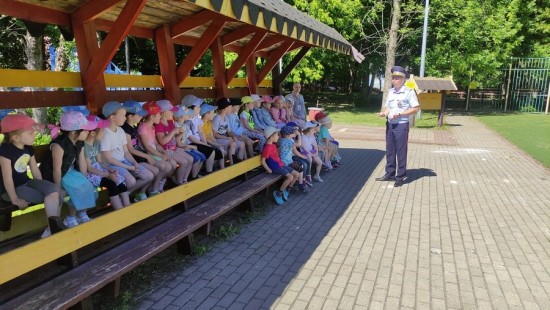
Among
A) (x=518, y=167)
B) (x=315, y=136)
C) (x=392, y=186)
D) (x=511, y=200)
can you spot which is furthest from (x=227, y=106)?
(x=518, y=167)

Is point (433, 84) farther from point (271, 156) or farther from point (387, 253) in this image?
point (387, 253)

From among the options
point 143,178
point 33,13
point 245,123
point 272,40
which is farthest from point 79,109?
point 272,40

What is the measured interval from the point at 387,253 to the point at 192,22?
12.8 ft

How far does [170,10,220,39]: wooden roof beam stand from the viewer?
534 centimetres

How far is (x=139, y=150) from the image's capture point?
191 inches

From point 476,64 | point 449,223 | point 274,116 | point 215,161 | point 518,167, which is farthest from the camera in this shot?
point 476,64

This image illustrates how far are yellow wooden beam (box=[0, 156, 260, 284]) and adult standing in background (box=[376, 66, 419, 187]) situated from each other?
393 centimetres

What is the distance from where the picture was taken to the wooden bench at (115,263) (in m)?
2.63

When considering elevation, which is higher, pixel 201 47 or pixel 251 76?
pixel 201 47

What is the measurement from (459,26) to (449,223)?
63.4ft

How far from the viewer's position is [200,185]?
180 inches

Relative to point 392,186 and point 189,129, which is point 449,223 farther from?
point 189,129

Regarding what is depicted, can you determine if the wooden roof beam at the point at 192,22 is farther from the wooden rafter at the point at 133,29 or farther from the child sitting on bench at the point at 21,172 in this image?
the child sitting on bench at the point at 21,172

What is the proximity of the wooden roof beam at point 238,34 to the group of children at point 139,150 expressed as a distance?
1071 mm
